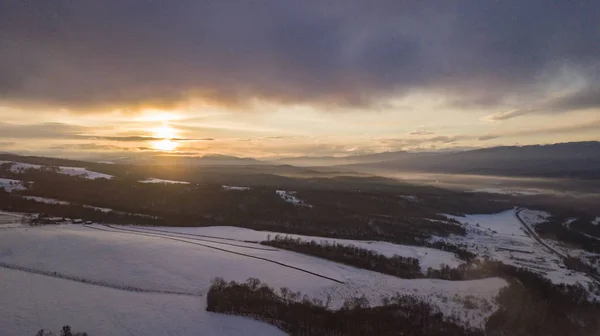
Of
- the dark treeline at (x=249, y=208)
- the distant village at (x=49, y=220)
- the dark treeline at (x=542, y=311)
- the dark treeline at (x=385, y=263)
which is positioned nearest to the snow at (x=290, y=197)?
the dark treeline at (x=249, y=208)

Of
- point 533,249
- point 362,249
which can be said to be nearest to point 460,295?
point 362,249

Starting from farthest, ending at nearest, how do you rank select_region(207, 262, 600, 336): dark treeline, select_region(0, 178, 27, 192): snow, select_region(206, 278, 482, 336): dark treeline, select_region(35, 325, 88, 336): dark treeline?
select_region(0, 178, 27, 192): snow, select_region(207, 262, 600, 336): dark treeline, select_region(206, 278, 482, 336): dark treeline, select_region(35, 325, 88, 336): dark treeline

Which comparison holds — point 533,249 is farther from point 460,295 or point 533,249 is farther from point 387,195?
point 387,195

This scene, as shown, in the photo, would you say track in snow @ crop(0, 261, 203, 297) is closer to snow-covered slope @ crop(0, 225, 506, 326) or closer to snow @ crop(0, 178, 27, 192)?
snow-covered slope @ crop(0, 225, 506, 326)

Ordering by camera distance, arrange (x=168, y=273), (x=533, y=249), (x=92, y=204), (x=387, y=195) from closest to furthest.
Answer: (x=168, y=273)
(x=533, y=249)
(x=92, y=204)
(x=387, y=195)

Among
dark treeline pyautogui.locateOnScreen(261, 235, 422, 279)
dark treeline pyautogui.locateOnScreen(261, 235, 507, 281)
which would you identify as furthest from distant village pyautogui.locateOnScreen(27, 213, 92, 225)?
dark treeline pyautogui.locateOnScreen(261, 235, 507, 281)
